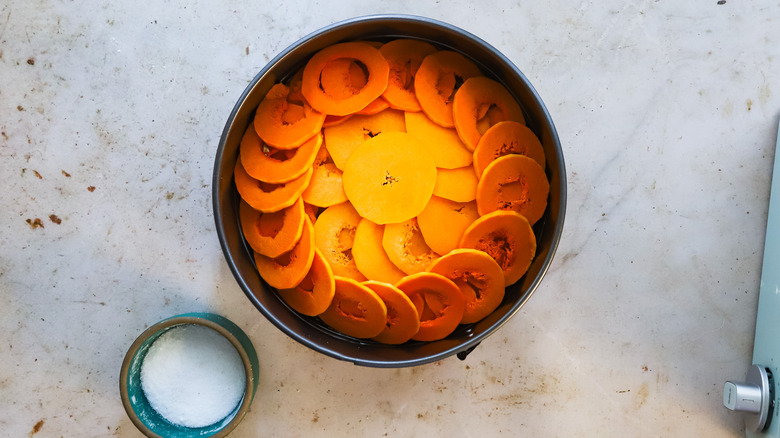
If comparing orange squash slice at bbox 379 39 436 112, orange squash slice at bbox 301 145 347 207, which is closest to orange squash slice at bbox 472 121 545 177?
orange squash slice at bbox 379 39 436 112

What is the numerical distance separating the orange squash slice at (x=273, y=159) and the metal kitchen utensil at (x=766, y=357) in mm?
901

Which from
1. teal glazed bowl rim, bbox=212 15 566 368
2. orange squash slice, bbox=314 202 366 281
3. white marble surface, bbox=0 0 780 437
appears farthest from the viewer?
white marble surface, bbox=0 0 780 437

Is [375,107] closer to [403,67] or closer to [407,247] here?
[403,67]

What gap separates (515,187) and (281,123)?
16.5 inches

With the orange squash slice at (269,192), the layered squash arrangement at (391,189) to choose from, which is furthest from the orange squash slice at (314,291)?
the orange squash slice at (269,192)

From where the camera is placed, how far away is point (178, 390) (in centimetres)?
106

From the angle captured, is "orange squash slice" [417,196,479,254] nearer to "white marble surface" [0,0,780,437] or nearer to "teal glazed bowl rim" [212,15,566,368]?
"teal glazed bowl rim" [212,15,566,368]

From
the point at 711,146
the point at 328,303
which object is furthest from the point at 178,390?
the point at 711,146

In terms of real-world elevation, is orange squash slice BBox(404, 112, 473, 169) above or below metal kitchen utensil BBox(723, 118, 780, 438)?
above

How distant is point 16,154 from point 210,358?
1.92 ft

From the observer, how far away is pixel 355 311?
0.98 metres

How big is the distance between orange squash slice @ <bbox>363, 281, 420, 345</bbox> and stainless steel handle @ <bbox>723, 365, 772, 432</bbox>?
0.63 meters

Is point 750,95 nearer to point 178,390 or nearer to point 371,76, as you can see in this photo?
point 371,76

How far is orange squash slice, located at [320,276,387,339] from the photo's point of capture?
0.92m
